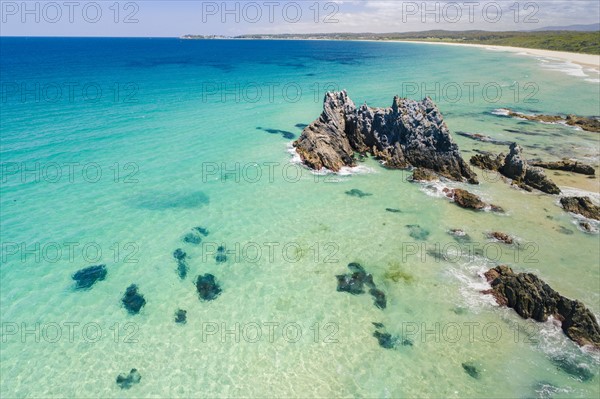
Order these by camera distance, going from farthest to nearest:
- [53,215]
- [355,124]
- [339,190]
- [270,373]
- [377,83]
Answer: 1. [377,83]
2. [355,124]
3. [339,190]
4. [53,215]
5. [270,373]

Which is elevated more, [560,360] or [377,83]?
[377,83]

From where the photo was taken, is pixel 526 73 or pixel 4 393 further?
pixel 526 73

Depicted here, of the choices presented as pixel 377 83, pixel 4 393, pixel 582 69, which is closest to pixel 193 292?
pixel 4 393

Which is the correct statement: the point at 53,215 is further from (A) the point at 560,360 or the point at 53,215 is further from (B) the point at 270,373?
(A) the point at 560,360

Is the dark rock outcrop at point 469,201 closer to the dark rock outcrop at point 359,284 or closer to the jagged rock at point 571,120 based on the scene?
the dark rock outcrop at point 359,284

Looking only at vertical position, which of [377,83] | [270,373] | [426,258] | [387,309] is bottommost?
[270,373]

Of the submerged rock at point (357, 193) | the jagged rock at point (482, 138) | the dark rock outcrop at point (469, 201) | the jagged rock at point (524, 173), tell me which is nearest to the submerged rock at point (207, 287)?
the submerged rock at point (357, 193)

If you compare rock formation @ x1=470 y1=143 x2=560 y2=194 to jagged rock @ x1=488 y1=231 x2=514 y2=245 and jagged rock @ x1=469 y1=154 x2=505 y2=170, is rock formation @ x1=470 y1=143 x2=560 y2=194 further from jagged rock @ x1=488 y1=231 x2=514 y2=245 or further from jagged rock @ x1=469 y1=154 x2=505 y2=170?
jagged rock @ x1=488 y1=231 x2=514 y2=245

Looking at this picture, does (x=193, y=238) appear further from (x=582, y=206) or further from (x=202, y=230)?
(x=582, y=206)
